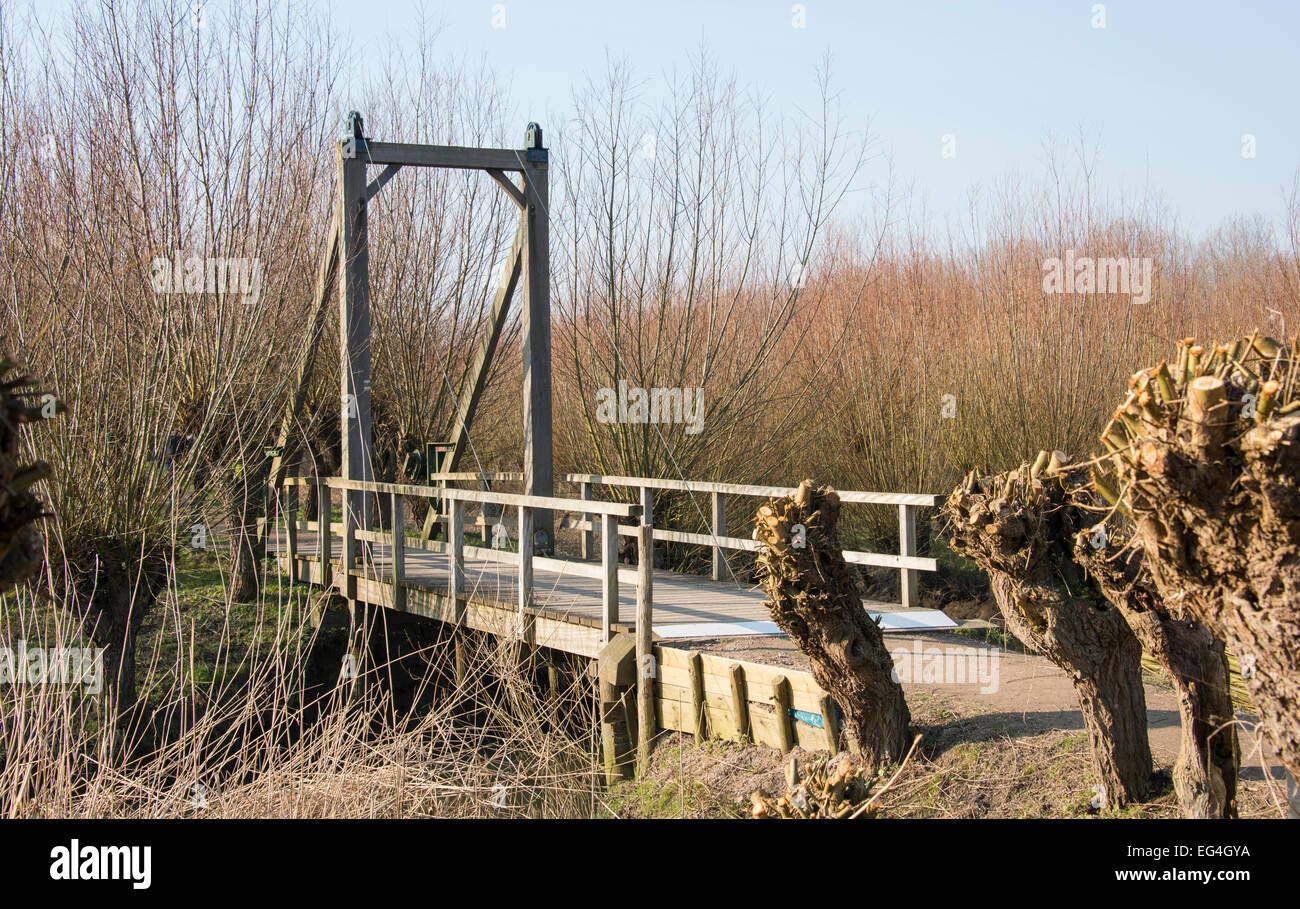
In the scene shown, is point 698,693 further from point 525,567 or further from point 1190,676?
point 1190,676

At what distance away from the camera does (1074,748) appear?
5.50 metres

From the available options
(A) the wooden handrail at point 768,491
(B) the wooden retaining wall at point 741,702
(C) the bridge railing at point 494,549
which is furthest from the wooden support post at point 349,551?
(B) the wooden retaining wall at point 741,702

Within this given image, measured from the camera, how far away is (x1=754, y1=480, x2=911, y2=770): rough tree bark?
564 centimetres

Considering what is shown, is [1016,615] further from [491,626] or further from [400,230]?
[400,230]

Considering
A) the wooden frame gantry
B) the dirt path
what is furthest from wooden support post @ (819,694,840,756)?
the wooden frame gantry

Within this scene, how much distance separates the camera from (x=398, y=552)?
9820 mm

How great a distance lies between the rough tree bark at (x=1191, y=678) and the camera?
177 inches

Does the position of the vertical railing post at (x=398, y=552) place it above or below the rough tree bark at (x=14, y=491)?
below

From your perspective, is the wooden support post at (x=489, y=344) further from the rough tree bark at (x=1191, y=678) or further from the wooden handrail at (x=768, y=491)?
the rough tree bark at (x=1191, y=678)

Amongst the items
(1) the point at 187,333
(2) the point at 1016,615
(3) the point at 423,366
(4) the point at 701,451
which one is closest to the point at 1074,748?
(2) the point at 1016,615

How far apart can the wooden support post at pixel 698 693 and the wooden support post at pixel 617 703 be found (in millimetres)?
520
